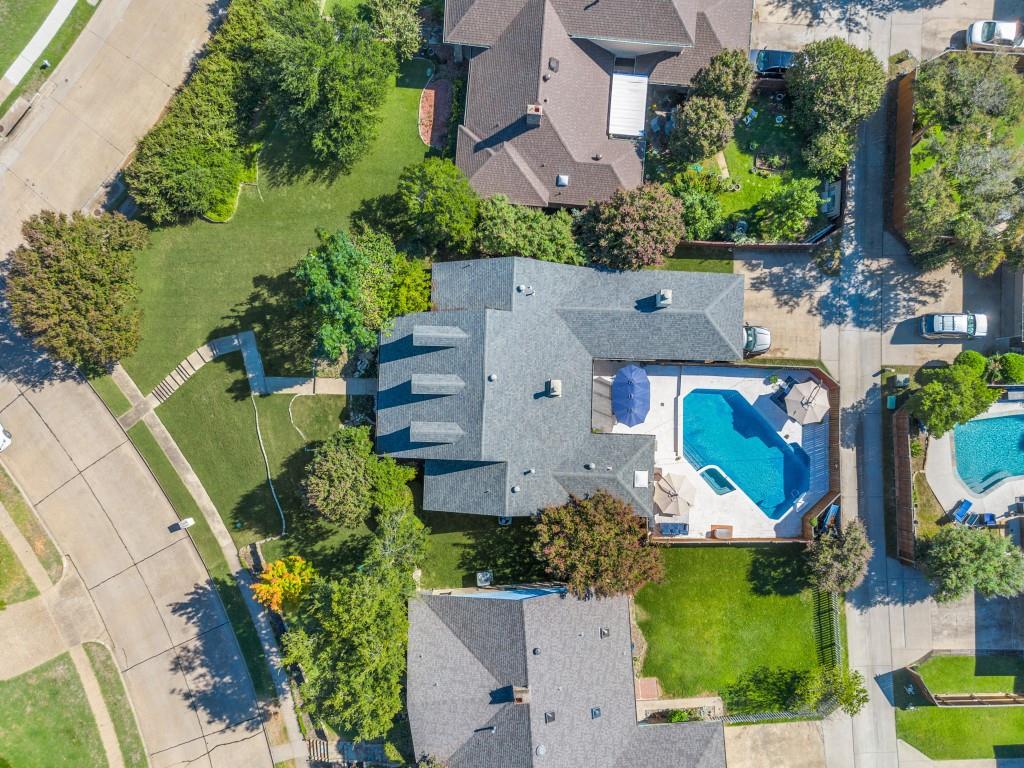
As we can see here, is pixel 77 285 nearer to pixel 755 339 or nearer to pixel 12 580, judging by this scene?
pixel 12 580

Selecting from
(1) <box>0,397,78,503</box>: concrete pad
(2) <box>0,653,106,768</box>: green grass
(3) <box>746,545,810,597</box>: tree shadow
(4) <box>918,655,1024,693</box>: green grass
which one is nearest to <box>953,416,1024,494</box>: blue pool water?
(4) <box>918,655,1024,693</box>: green grass

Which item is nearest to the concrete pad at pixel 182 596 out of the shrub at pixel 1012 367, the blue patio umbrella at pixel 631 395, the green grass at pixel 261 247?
the green grass at pixel 261 247

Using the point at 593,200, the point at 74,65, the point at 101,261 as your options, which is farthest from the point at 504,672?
the point at 74,65

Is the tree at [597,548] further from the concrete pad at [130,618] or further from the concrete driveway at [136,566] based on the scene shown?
the concrete pad at [130,618]

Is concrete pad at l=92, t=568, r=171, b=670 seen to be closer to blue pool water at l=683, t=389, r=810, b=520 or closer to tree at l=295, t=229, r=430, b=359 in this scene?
tree at l=295, t=229, r=430, b=359

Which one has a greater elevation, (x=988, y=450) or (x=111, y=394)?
(x=111, y=394)

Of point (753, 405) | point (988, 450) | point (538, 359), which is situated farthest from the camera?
point (753, 405)

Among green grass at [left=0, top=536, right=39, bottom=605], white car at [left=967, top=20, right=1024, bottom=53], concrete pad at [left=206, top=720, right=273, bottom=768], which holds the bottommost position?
concrete pad at [left=206, top=720, right=273, bottom=768]

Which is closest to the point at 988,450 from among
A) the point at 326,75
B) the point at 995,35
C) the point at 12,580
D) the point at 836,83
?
the point at 836,83
